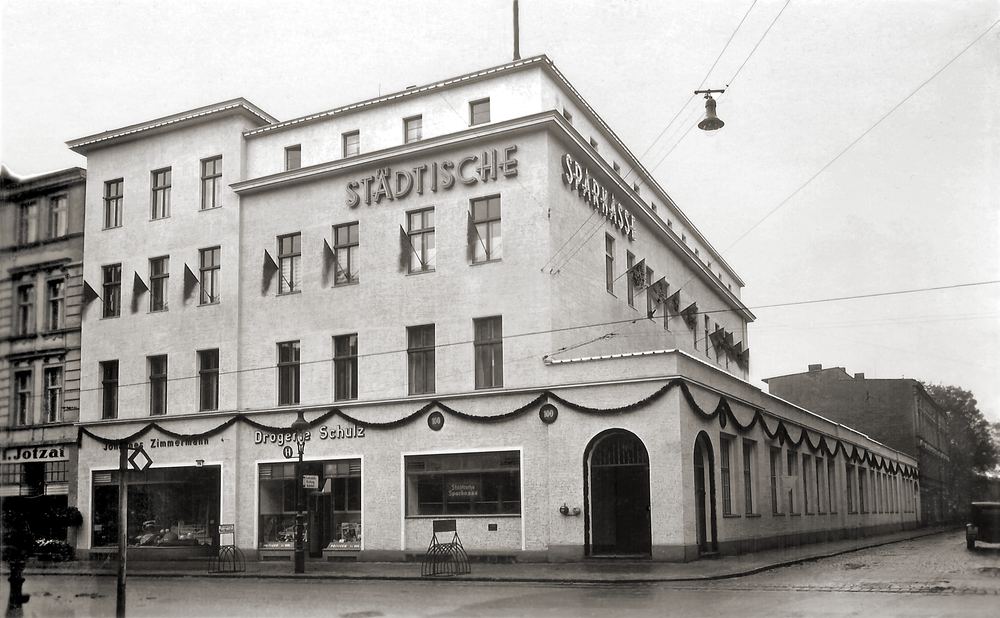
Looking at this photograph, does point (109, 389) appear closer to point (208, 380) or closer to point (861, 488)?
point (208, 380)

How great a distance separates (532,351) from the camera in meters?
30.7

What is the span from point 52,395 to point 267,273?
39.3ft

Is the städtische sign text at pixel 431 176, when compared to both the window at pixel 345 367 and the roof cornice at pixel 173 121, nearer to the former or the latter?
the window at pixel 345 367

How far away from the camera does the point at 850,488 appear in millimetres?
52188

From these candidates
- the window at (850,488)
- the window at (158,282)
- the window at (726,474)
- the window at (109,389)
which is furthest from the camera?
the window at (850,488)

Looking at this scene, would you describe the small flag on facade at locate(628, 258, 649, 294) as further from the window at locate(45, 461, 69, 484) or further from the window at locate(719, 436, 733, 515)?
the window at locate(45, 461, 69, 484)

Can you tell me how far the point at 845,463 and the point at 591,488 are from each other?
1055 inches

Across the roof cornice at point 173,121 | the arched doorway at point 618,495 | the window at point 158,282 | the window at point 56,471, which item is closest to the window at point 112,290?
the window at point 158,282

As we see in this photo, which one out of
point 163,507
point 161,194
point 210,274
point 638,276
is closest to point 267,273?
point 210,274

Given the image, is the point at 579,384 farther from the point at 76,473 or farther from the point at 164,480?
the point at 76,473

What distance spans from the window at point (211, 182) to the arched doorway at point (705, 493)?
66.3 feet

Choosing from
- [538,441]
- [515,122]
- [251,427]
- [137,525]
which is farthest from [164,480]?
[515,122]

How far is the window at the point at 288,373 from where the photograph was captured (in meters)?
35.2

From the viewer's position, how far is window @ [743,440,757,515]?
33.9m
